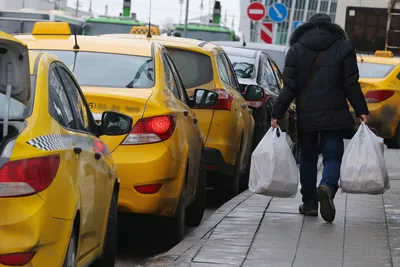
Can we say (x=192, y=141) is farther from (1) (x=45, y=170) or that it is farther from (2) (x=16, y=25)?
(2) (x=16, y=25)

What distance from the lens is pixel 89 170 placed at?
621cm

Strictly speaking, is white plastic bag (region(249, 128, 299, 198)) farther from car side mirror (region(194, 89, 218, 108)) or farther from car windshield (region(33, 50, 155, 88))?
car windshield (region(33, 50, 155, 88))

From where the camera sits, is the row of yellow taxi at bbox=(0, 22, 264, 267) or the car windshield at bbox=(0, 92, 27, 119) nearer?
the row of yellow taxi at bbox=(0, 22, 264, 267)

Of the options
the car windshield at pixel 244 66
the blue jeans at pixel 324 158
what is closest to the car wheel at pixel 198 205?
the blue jeans at pixel 324 158

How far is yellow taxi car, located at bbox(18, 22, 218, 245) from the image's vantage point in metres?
8.10

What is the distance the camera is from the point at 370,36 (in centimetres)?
3055

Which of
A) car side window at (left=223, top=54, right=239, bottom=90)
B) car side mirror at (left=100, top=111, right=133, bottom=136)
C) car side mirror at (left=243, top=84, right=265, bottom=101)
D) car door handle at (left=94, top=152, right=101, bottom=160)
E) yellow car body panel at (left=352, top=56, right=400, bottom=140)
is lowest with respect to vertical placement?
yellow car body panel at (left=352, top=56, right=400, bottom=140)

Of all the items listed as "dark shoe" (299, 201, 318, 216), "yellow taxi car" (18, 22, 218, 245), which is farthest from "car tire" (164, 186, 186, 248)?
"dark shoe" (299, 201, 318, 216)

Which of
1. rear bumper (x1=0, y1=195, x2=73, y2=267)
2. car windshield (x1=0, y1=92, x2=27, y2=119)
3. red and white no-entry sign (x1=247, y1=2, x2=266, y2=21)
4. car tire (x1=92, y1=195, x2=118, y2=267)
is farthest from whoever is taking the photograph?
red and white no-entry sign (x1=247, y1=2, x2=266, y2=21)

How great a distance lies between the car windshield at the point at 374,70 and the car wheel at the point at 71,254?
1473 cm

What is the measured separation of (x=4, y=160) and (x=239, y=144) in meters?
7.09

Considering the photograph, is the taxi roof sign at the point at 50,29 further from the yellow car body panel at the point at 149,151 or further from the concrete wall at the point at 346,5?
the concrete wall at the point at 346,5

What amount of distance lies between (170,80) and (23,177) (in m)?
4.38

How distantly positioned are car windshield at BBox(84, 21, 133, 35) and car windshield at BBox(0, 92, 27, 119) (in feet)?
106
